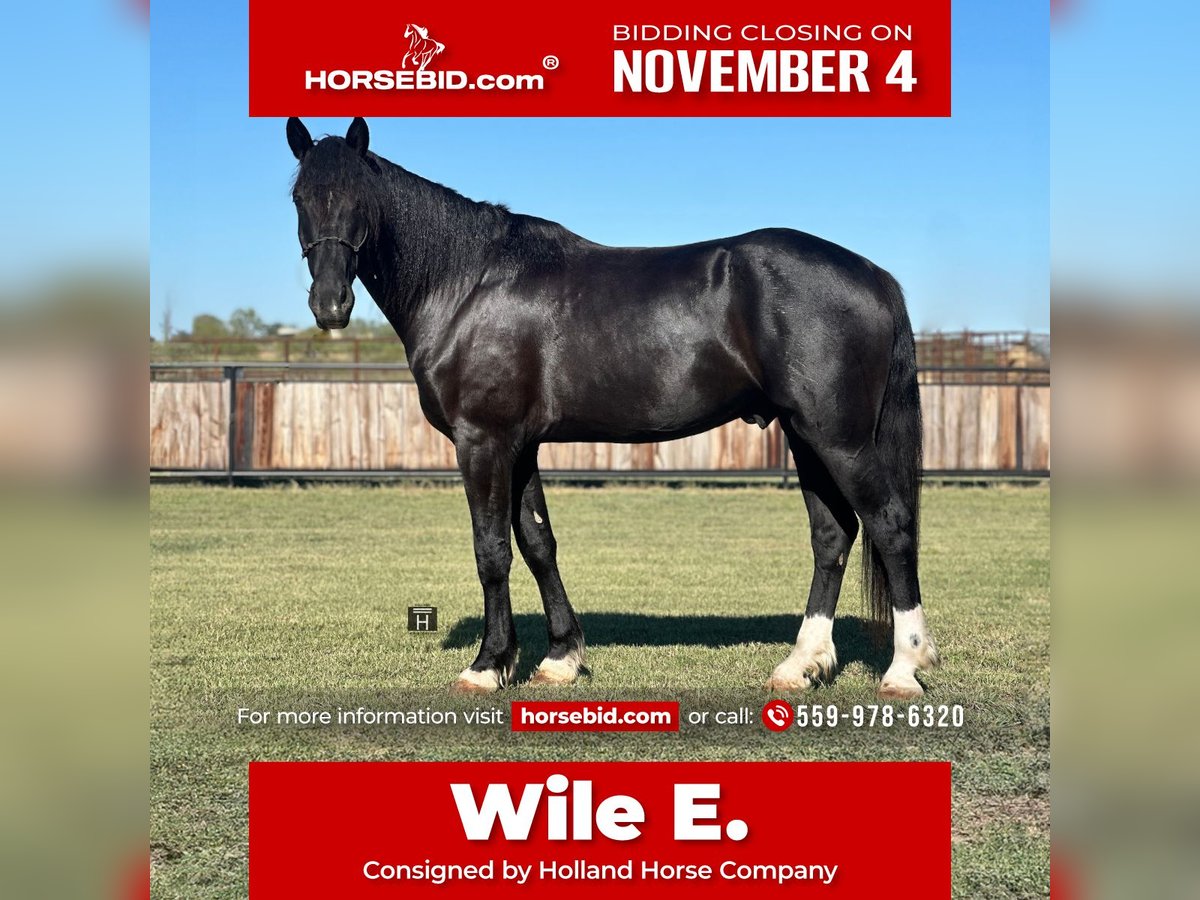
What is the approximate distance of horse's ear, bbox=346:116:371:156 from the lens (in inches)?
204

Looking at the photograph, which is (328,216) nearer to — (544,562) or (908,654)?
(544,562)

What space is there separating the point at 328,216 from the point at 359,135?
0.42 m

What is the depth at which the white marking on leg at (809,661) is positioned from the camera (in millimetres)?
5691

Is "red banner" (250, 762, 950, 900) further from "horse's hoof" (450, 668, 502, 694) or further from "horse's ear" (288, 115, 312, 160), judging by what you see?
"horse's ear" (288, 115, 312, 160)

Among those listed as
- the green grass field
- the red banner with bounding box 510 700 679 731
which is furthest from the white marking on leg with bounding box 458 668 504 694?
the red banner with bounding box 510 700 679 731

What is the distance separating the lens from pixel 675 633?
7359 mm

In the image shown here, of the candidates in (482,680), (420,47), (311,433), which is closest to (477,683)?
(482,680)

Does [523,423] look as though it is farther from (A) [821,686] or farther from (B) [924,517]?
(B) [924,517]

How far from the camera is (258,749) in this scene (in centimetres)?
484

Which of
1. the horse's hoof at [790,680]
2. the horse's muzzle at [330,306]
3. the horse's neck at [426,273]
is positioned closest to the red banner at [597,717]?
the horse's hoof at [790,680]

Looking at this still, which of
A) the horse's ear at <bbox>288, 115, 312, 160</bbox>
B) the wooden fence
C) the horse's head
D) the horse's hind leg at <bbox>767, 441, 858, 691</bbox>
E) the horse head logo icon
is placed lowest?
the horse's hind leg at <bbox>767, 441, 858, 691</bbox>

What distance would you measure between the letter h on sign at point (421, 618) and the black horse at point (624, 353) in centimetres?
132

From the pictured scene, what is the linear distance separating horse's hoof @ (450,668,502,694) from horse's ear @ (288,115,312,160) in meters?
2.66
